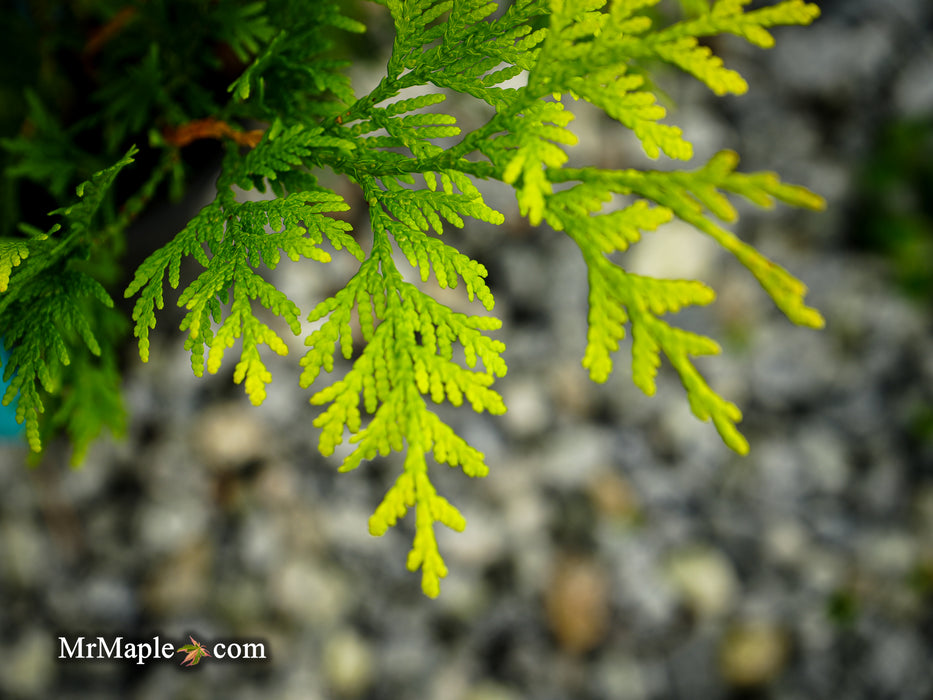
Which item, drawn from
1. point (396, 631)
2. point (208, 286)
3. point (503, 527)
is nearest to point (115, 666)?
point (396, 631)

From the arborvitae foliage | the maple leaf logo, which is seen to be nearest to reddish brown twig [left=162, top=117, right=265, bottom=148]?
the arborvitae foliage

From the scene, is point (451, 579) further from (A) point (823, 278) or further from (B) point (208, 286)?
(A) point (823, 278)

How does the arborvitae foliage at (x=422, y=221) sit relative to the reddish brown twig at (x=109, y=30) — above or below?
below

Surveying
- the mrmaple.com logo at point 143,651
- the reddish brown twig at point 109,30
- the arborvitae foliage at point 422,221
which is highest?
the reddish brown twig at point 109,30

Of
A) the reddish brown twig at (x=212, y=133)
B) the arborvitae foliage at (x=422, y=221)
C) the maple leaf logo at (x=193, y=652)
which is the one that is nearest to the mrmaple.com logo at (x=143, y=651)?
the maple leaf logo at (x=193, y=652)

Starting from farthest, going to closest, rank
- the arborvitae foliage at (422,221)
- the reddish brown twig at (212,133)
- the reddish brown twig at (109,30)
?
1. the reddish brown twig at (109,30)
2. the reddish brown twig at (212,133)
3. the arborvitae foliage at (422,221)

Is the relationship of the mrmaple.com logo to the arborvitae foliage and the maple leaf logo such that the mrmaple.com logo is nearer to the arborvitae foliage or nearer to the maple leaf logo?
the maple leaf logo

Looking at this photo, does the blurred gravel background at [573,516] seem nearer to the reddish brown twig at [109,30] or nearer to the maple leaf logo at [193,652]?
the maple leaf logo at [193,652]

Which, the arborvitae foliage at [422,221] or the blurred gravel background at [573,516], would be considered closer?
the arborvitae foliage at [422,221]

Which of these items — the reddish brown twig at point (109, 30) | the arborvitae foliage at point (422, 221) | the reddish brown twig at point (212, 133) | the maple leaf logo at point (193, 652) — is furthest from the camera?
the maple leaf logo at point (193, 652)
